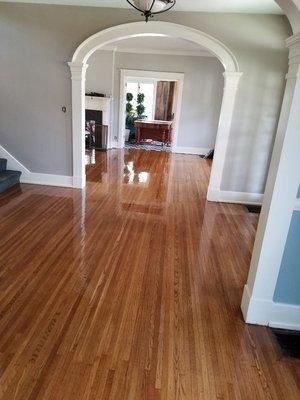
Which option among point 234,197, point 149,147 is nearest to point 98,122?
point 149,147

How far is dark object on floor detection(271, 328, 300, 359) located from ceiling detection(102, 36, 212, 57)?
20.5 feet

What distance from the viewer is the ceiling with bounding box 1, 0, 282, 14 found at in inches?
142

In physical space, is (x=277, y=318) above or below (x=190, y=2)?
below

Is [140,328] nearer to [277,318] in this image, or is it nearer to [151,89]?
[277,318]

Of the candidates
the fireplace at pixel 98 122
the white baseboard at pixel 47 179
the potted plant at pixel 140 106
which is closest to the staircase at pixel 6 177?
the white baseboard at pixel 47 179

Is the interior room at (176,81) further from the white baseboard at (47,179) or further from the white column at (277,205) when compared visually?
the white column at (277,205)

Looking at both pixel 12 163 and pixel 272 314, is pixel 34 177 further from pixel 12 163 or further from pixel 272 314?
pixel 272 314

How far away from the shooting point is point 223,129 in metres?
4.39

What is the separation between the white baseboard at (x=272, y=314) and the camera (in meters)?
2.07

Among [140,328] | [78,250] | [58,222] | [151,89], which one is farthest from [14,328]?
[151,89]

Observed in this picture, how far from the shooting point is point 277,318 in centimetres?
209

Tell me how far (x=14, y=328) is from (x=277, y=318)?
1853 millimetres

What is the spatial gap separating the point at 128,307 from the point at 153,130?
27.1 feet

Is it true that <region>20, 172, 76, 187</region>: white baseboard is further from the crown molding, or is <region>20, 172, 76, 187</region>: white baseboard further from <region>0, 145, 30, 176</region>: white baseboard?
the crown molding
